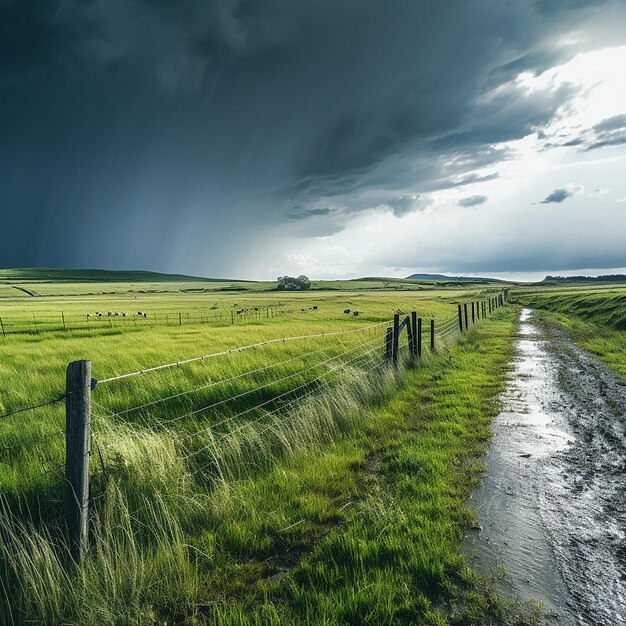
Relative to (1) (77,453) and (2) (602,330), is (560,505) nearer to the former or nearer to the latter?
(1) (77,453)

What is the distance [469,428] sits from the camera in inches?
313

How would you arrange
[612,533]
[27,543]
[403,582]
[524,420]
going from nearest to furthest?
[403,582], [27,543], [612,533], [524,420]

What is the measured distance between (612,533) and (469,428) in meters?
3.50

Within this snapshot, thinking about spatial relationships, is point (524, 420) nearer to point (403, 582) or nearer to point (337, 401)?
point (337, 401)

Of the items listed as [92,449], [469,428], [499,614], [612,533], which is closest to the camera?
[499,614]

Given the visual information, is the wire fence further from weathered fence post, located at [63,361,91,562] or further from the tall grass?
the tall grass

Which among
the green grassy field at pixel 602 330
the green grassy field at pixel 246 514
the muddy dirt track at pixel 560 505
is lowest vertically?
the green grassy field at pixel 602 330

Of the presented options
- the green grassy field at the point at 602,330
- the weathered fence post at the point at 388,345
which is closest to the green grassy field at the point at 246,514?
the weathered fence post at the point at 388,345

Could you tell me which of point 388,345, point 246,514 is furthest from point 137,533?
point 388,345

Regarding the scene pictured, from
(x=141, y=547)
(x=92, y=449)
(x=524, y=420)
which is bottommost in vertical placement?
(x=524, y=420)

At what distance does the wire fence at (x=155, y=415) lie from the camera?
3783 millimetres

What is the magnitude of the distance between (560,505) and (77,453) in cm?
553

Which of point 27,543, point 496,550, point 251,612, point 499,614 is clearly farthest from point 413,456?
point 27,543

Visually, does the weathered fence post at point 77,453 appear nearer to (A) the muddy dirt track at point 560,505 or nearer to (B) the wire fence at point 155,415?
(B) the wire fence at point 155,415
